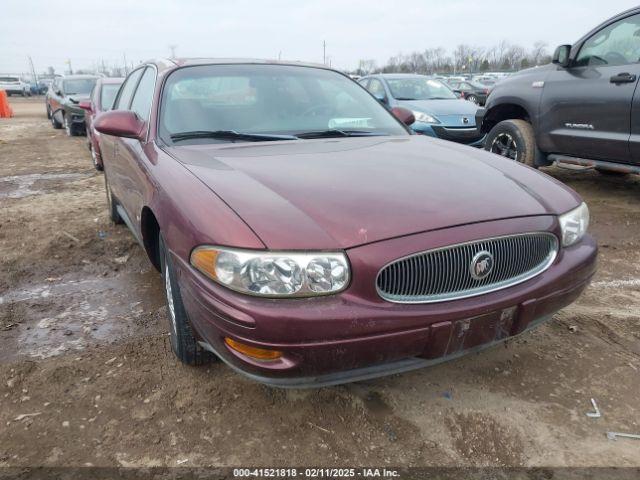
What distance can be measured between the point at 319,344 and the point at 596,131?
178 inches

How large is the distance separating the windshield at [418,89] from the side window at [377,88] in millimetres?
167

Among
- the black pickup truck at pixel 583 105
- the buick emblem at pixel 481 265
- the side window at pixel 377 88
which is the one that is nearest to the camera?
the buick emblem at pixel 481 265

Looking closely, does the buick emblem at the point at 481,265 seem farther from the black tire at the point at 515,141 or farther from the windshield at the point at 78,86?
the windshield at the point at 78,86

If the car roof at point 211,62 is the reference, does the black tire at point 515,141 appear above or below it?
below

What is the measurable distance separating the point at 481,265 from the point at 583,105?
13.2 feet

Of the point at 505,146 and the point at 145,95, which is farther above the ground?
the point at 145,95

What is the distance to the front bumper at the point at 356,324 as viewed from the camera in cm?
171

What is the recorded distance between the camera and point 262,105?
121 inches

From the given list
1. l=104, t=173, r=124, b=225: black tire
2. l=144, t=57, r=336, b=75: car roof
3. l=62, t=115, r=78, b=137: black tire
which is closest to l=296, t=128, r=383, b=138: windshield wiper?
l=144, t=57, r=336, b=75: car roof

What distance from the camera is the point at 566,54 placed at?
5188mm

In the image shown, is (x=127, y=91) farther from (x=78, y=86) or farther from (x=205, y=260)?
(x=78, y=86)

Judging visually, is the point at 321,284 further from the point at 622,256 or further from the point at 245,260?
the point at 622,256

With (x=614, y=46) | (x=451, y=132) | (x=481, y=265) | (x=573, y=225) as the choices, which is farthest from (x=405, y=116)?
(x=451, y=132)

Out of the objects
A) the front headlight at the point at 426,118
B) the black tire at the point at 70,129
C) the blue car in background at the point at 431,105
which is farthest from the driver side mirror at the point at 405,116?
the black tire at the point at 70,129
